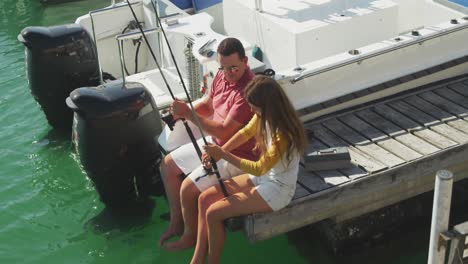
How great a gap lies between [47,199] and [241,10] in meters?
2.69

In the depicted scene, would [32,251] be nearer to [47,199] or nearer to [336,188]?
[47,199]

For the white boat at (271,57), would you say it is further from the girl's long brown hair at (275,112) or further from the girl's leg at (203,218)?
the girl's long brown hair at (275,112)

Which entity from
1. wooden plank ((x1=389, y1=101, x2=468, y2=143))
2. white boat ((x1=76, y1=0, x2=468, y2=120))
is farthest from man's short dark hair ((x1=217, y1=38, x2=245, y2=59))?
wooden plank ((x1=389, y1=101, x2=468, y2=143))

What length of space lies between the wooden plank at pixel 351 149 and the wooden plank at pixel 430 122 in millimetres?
678

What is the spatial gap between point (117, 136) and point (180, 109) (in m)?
1.05

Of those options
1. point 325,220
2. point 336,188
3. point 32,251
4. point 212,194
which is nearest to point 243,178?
point 212,194

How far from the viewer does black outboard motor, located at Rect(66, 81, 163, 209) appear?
17.1ft

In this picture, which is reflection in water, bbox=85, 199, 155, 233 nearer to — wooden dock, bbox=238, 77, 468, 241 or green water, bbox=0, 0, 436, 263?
green water, bbox=0, 0, 436, 263

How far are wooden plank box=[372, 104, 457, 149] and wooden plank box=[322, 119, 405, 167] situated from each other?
361 mm

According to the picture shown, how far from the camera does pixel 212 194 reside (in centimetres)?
425

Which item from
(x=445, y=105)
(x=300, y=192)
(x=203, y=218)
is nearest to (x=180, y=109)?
(x=203, y=218)

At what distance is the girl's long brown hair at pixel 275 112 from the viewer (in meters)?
3.79

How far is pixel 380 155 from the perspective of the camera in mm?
4805

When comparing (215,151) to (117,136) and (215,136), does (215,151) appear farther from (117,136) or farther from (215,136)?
(117,136)
